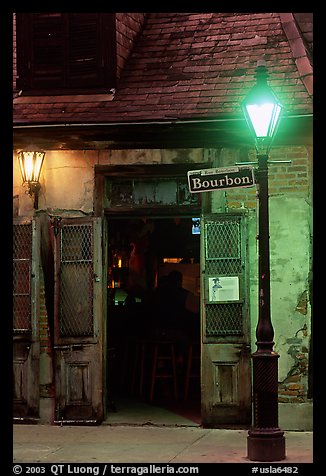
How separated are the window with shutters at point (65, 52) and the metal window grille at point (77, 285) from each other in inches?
84.5

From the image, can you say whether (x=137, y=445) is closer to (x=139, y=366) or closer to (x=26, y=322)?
(x=26, y=322)

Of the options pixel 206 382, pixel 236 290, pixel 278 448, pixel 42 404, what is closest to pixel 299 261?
pixel 236 290

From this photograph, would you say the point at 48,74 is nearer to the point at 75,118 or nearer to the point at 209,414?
Answer: the point at 75,118

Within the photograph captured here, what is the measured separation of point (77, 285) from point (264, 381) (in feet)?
11.5

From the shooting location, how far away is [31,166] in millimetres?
12086

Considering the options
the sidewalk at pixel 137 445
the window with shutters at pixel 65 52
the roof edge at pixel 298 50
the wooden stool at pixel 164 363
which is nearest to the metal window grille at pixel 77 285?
the sidewalk at pixel 137 445

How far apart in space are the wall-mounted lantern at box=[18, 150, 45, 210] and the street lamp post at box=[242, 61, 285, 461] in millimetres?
3463

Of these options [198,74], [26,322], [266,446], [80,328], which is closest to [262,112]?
[198,74]

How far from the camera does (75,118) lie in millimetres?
12016

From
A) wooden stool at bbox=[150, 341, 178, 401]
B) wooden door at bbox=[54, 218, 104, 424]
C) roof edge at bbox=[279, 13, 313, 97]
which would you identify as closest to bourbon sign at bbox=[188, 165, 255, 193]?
roof edge at bbox=[279, 13, 313, 97]

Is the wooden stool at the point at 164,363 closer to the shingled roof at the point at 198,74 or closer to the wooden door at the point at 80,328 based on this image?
the wooden door at the point at 80,328

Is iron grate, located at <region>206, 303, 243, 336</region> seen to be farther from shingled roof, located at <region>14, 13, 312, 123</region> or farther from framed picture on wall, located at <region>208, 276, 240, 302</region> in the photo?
shingled roof, located at <region>14, 13, 312, 123</region>

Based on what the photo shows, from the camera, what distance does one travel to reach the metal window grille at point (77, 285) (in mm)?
12055

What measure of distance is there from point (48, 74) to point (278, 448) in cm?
636
